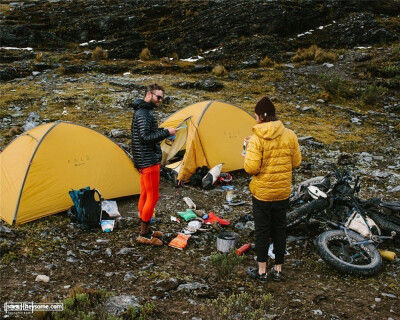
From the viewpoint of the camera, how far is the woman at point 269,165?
443 centimetres

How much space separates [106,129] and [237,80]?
9.19 meters

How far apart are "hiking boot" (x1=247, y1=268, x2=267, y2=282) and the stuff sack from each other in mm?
2881

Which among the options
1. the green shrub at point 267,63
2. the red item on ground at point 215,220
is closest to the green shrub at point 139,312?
the red item on ground at point 215,220

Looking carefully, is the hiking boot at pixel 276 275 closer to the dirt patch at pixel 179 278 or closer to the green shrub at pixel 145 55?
the dirt patch at pixel 179 278

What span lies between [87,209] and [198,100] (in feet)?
32.1

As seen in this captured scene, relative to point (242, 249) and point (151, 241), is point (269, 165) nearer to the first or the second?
point (242, 249)

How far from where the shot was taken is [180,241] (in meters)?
5.95

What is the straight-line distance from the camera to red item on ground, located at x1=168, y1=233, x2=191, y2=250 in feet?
19.2

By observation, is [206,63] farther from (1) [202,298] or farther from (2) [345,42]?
(1) [202,298]

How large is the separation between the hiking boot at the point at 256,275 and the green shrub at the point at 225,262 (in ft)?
0.89

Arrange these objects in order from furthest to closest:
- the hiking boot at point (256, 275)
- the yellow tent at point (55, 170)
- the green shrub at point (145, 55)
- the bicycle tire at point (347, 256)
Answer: the green shrub at point (145, 55)
the yellow tent at point (55, 170)
the bicycle tire at point (347, 256)
the hiking boot at point (256, 275)

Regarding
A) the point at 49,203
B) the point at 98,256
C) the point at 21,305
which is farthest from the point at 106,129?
the point at 21,305

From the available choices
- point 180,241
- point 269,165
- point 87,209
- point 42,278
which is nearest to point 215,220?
point 180,241

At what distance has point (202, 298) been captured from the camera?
4.47 metres
